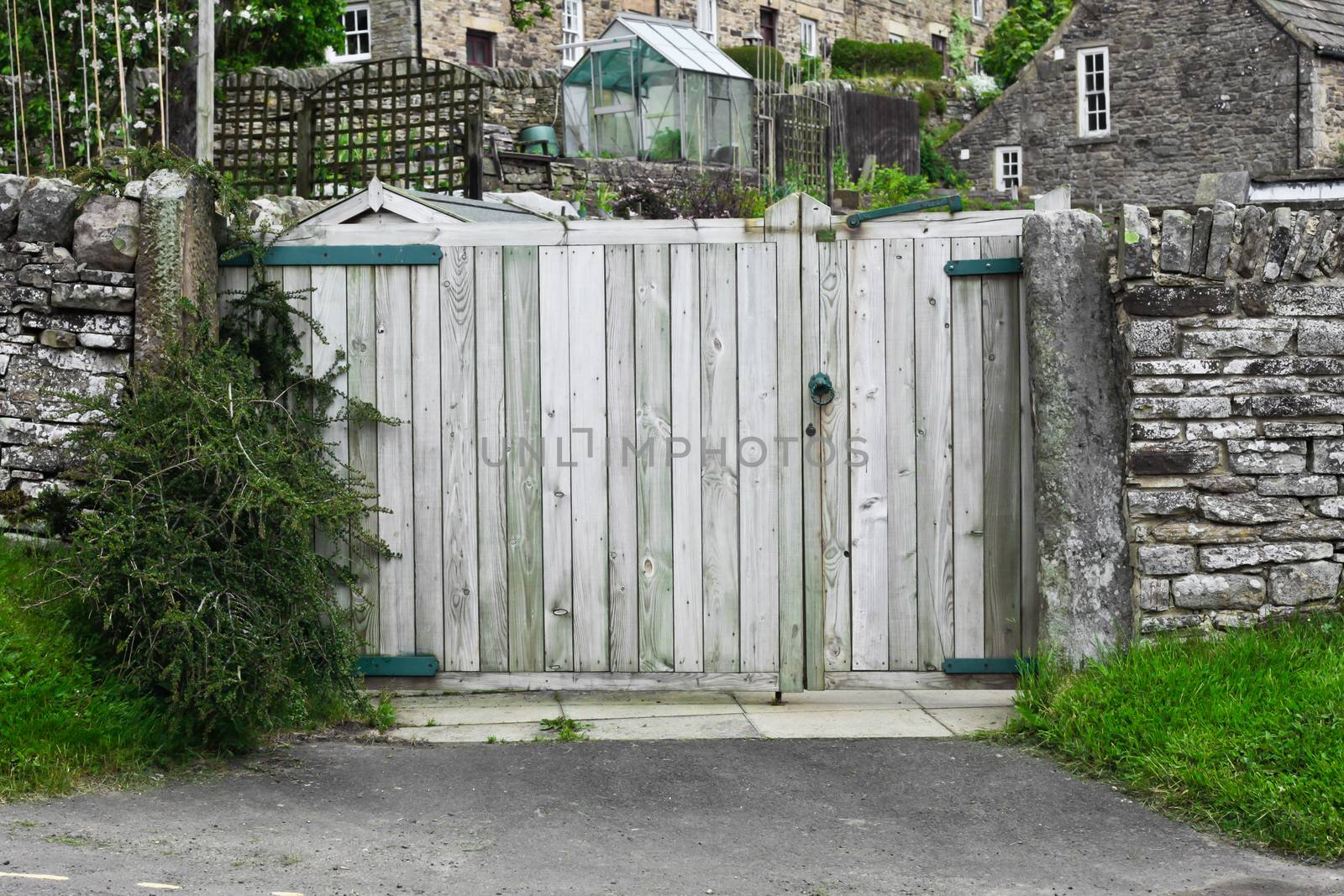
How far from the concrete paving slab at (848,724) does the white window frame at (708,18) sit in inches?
1022

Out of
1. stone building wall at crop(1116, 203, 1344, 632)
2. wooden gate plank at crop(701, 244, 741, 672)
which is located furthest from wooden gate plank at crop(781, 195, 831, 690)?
stone building wall at crop(1116, 203, 1344, 632)

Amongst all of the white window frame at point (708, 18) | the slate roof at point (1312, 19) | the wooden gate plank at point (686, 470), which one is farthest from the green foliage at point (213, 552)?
the white window frame at point (708, 18)

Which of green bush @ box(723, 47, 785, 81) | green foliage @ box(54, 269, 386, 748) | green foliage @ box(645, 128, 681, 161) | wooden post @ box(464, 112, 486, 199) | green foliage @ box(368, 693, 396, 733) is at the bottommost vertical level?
green foliage @ box(368, 693, 396, 733)

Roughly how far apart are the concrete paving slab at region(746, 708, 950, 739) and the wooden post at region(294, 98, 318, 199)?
642 cm

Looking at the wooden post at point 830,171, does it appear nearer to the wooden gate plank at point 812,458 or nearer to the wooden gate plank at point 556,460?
the wooden gate plank at point 812,458

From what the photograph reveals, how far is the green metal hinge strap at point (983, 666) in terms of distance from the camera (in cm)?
586

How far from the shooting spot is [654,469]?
590cm

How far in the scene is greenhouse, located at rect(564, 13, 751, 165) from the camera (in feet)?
64.5

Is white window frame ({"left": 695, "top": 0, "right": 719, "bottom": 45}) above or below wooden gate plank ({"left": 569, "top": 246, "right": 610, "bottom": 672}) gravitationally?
above

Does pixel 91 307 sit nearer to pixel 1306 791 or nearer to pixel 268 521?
pixel 268 521

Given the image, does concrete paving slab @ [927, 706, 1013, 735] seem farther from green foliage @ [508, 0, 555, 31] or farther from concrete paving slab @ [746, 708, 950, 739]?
green foliage @ [508, 0, 555, 31]

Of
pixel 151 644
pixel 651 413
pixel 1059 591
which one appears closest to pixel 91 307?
pixel 151 644

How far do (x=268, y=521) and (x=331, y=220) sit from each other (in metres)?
1.61

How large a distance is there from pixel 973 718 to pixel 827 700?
0.66 m
